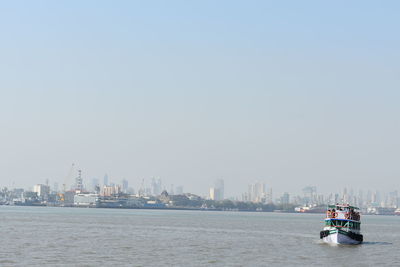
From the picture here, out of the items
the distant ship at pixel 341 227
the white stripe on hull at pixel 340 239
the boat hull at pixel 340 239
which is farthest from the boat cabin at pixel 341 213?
the white stripe on hull at pixel 340 239

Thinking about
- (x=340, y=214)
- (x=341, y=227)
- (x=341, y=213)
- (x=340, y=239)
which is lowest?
(x=340, y=239)

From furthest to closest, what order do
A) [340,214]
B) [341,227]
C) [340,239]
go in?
[340,214], [341,227], [340,239]

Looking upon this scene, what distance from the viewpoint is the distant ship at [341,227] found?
97.9 metres

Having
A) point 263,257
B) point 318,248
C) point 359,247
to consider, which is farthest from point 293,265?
point 359,247

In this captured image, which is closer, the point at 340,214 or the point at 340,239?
the point at 340,239

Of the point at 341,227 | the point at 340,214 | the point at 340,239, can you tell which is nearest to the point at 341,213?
the point at 340,214

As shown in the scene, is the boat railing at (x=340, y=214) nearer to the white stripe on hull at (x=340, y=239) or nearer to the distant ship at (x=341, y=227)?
the distant ship at (x=341, y=227)

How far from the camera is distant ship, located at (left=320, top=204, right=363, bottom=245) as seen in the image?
9788cm

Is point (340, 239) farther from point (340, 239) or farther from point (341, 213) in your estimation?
point (341, 213)

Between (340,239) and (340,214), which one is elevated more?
(340,214)

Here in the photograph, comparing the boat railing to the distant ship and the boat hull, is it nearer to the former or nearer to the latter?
the distant ship

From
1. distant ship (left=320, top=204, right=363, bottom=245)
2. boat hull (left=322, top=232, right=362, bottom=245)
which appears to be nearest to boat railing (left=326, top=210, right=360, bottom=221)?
distant ship (left=320, top=204, right=363, bottom=245)

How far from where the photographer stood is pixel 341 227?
99.1 metres

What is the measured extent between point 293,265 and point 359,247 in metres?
29.3
